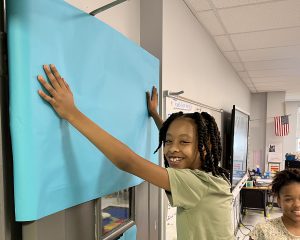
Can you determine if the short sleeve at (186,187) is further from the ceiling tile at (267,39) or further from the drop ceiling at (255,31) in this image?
the ceiling tile at (267,39)

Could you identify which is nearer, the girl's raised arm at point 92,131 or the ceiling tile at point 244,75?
the girl's raised arm at point 92,131

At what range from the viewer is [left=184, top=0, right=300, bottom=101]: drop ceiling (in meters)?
2.19

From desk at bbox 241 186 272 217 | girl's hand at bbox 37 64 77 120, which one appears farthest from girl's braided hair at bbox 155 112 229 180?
desk at bbox 241 186 272 217

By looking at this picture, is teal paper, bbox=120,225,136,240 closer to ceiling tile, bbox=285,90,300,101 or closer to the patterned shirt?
the patterned shirt

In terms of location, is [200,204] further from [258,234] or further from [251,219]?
[251,219]

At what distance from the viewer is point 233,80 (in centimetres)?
459

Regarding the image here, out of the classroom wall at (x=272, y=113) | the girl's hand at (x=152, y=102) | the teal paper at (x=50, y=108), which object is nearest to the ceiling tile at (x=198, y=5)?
the girl's hand at (x=152, y=102)

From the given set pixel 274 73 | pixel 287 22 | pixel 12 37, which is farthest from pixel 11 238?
A: pixel 274 73

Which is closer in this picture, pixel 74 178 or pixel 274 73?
pixel 74 178

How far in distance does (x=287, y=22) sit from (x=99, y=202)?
8.02 ft

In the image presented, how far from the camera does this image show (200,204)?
108 cm

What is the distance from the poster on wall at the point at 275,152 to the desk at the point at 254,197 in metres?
2.09

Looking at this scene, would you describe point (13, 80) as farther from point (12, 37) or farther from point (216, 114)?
point (216, 114)

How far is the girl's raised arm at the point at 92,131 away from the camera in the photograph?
72 cm
